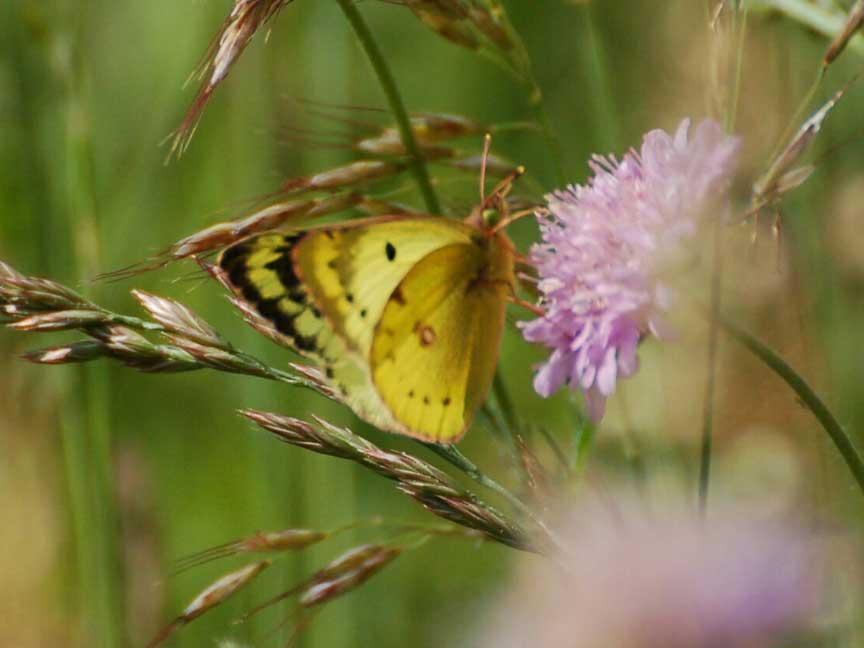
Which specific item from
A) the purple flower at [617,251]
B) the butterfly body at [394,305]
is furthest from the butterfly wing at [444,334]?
the purple flower at [617,251]

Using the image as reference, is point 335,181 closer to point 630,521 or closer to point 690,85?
point 630,521

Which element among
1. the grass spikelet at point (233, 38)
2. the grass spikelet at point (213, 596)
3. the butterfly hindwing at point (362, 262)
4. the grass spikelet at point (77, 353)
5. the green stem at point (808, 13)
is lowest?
the grass spikelet at point (213, 596)

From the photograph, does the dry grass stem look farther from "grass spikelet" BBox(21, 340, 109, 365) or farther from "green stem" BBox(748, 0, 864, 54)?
"grass spikelet" BBox(21, 340, 109, 365)

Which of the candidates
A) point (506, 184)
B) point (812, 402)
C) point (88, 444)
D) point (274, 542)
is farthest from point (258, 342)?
point (812, 402)

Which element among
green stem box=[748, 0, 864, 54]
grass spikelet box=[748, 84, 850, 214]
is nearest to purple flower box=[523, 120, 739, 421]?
grass spikelet box=[748, 84, 850, 214]

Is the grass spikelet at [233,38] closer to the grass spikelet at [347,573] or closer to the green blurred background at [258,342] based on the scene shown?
the green blurred background at [258,342]
